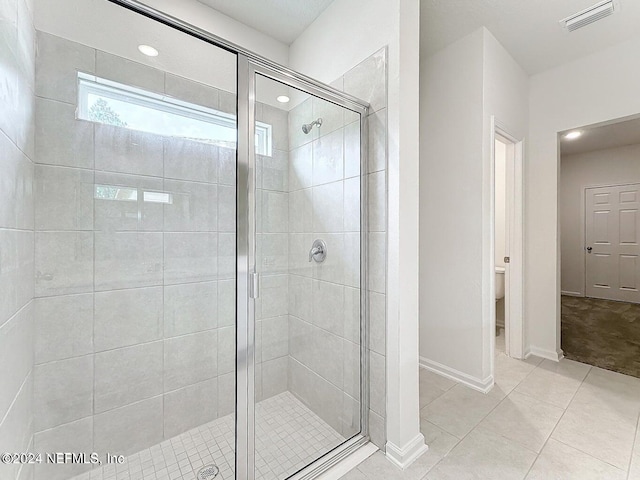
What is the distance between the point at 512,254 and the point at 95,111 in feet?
10.5

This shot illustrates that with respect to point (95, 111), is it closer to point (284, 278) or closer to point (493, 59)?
point (284, 278)

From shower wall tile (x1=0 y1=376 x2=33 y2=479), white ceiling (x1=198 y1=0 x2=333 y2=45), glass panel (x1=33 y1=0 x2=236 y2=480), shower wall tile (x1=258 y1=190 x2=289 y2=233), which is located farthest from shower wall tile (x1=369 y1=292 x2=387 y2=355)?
white ceiling (x1=198 y1=0 x2=333 y2=45)

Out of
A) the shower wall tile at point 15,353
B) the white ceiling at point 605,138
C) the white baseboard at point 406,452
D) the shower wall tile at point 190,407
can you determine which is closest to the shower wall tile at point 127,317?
the shower wall tile at point 15,353

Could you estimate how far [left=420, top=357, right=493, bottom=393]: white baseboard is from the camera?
6.95ft

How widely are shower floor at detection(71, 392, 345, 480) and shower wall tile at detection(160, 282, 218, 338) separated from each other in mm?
532

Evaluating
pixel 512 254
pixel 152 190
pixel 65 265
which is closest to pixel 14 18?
pixel 152 190

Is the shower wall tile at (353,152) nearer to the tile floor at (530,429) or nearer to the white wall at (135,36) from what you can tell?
the white wall at (135,36)

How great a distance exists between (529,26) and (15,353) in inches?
136

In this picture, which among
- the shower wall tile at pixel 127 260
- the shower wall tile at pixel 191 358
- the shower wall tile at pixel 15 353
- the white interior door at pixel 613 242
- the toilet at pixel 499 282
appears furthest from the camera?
the white interior door at pixel 613 242

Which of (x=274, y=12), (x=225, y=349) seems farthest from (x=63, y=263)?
(x=274, y=12)

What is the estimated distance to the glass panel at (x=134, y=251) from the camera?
1.34m

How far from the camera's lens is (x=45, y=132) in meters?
1.30

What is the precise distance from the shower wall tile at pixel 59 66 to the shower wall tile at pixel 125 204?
0.39m

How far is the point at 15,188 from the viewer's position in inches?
38.9
